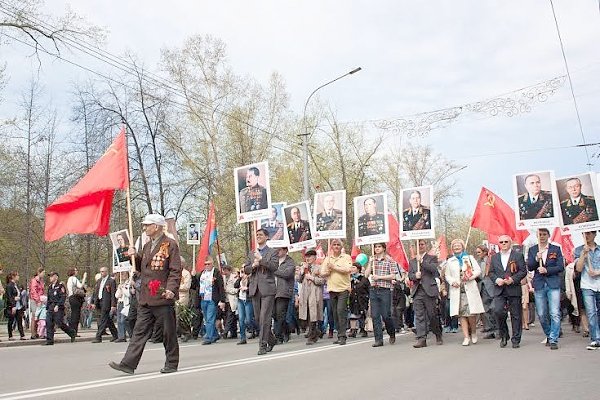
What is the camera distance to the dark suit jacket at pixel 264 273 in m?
11.3

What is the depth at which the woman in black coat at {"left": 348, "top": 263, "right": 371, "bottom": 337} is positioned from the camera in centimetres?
1476

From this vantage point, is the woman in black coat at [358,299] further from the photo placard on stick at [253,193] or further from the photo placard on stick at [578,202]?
the photo placard on stick at [578,202]

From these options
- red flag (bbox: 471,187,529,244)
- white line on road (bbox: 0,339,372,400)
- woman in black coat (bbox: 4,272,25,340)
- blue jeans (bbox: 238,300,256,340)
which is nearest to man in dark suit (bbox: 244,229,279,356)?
white line on road (bbox: 0,339,372,400)

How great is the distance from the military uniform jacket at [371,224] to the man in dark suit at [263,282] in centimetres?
291

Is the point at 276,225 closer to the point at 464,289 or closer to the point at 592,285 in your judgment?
the point at 464,289

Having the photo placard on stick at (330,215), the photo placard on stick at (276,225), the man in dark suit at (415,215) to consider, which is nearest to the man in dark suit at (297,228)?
the photo placard on stick at (330,215)

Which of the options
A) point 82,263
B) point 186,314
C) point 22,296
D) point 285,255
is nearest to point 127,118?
point 82,263

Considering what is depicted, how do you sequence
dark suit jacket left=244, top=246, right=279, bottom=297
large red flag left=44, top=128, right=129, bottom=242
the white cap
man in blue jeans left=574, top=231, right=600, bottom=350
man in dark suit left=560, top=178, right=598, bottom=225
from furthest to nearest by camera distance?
dark suit jacket left=244, top=246, right=279, bottom=297 → man in dark suit left=560, top=178, right=598, bottom=225 → man in blue jeans left=574, top=231, right=600, bottom=350 → large red flag left=44, top=128, right=129, bottom=242 → the white cap

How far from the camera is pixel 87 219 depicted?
30.9 feet

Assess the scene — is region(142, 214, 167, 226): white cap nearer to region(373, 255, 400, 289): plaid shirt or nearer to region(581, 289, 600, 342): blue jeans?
region(373, 255, 400, 289): plaid shirt

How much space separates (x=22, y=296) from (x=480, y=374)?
16517 millimetres

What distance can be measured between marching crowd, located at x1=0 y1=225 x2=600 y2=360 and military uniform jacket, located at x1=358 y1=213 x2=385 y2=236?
0.70 meters

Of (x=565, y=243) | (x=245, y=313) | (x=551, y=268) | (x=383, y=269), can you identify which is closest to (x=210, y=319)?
(x=245, y=313)

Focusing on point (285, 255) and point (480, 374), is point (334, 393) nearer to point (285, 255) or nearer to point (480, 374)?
point (480, 374)
